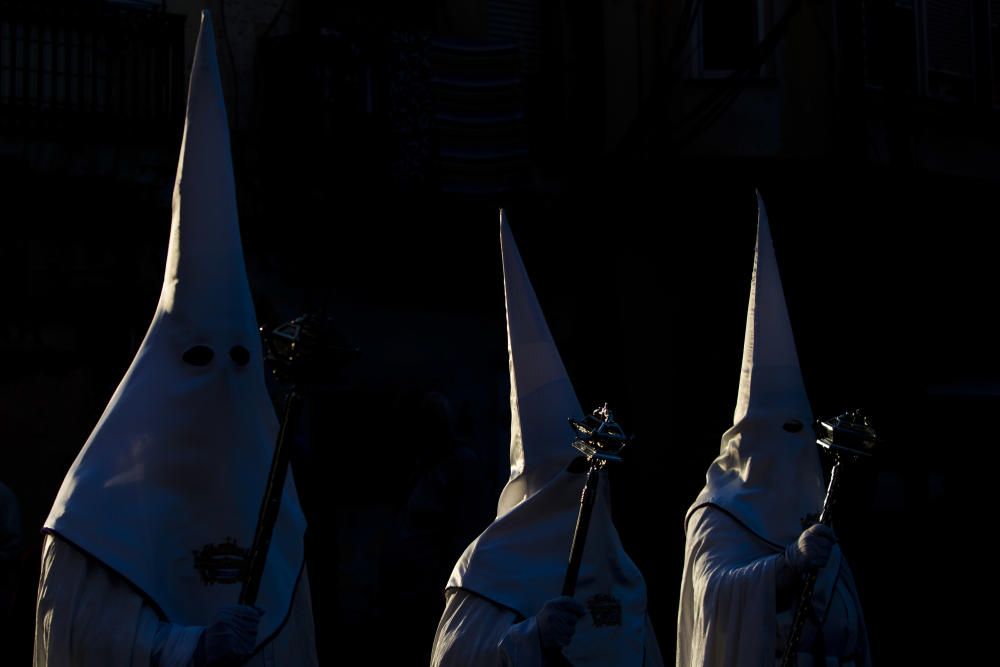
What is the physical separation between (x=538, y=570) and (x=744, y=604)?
1.10 metres

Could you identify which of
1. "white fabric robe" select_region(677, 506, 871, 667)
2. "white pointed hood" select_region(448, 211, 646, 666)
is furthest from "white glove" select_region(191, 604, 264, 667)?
"white fabric robe" select_region(677, 506, 871, 667)

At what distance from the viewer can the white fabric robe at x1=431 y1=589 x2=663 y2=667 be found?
18.3 feet

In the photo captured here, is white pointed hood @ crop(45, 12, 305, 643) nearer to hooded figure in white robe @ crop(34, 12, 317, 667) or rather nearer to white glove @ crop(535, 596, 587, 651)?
hooded figure in white robe @ crop(34, 12, 317, 667)

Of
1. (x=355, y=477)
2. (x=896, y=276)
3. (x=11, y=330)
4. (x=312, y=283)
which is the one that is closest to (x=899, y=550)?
(x=896, y=276)

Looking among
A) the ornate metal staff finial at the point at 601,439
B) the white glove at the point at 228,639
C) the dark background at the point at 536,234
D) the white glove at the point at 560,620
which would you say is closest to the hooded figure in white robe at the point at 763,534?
the white glove at the point at 560,620

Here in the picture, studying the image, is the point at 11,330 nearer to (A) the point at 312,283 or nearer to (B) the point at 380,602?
(A) the point at 312,283

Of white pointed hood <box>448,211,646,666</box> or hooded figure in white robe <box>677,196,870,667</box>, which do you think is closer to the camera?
white pointed hood <box>448,211,646,666</box>

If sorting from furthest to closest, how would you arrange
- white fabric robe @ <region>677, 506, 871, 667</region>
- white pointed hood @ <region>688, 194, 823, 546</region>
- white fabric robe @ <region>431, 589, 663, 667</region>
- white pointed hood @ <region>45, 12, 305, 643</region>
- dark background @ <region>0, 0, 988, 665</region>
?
dark background @ <region>0, 0, 988, 665</region>, white pointed hood @ <region>688, 194, 823, 546</region>, white fabric robe @ <region>677, 506, 871, 667</region>, white fabric robe @ <region>431, 589, 663, 667</region>, white pointed hood @ <region>45, 12, 305, 643</region>

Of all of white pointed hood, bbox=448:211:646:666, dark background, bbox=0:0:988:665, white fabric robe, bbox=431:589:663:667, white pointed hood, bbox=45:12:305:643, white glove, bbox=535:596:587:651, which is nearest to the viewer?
white pointed hood, bbox=45:12:305:643

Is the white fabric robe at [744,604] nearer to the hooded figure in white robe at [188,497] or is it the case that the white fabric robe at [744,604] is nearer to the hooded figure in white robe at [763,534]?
the hooded figure in white robe at [763,534]

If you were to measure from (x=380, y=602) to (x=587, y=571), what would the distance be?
2846mm

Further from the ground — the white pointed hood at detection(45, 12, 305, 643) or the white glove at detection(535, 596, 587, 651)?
the white pointed hood at detection(45, 12, 305, 643)

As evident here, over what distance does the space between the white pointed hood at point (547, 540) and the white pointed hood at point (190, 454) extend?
3.84ft

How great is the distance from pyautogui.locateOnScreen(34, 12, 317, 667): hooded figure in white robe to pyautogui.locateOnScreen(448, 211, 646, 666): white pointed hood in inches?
42.7
